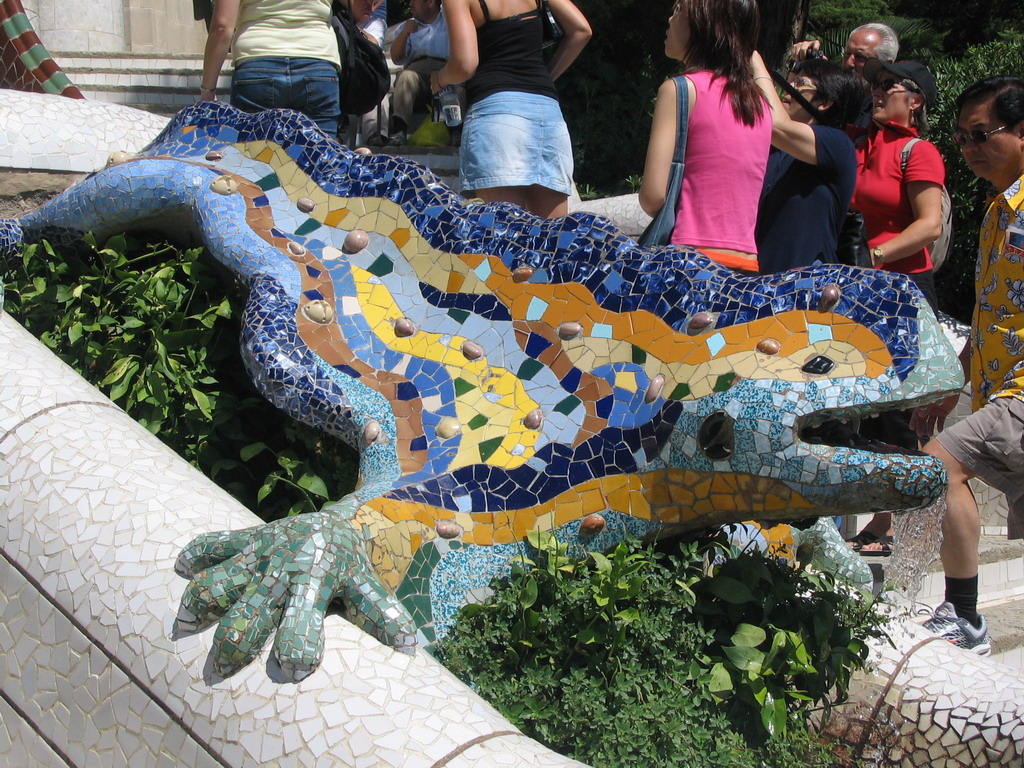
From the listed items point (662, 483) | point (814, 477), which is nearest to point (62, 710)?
point (662, 483)

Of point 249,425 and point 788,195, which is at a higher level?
point 788,195

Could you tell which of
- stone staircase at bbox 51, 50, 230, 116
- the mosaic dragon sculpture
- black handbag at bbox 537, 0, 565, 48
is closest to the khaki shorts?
the mosaic dragon sculpture

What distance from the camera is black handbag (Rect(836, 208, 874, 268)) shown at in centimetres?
392

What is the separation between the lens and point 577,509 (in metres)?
2.93

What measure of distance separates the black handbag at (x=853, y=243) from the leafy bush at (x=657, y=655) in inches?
54.5

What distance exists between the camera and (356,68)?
16.9 feet

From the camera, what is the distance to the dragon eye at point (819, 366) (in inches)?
106

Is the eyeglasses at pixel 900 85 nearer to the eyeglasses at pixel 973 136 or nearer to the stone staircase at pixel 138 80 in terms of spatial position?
the eyeglasses at pixel 973 136

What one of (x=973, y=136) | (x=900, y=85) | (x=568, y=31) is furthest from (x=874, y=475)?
(x=568, y=31)

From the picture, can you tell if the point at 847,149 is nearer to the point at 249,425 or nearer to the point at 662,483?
the point at 662,483

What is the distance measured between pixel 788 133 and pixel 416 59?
347 cm

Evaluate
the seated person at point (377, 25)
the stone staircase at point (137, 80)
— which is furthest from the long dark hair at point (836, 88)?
the stone staircase at point (137, 80)

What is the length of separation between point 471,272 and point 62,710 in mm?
1589

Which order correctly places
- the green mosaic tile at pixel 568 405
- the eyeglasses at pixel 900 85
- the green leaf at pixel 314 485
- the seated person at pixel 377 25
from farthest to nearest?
the seated person at pixel 377 25 < the eyeglasses at pixel 900 85 < the green leaf at pixel 314 485 < the green mosaic tile at pixel 568 405
